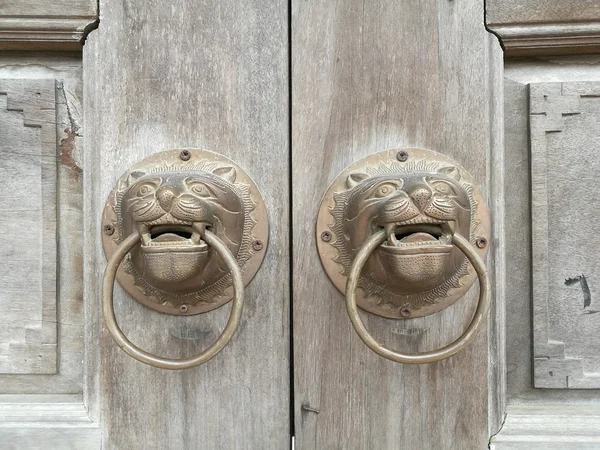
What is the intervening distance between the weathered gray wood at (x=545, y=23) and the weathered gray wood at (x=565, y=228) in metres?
0.04

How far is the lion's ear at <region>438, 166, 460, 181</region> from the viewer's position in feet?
1.71

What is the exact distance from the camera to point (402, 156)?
1.74ft

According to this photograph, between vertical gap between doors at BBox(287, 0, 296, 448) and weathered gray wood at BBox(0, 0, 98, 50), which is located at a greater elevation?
weathered gray wood at BBox(0, 0, 98, 50)

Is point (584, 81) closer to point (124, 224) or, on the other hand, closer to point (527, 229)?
point (527, 229)

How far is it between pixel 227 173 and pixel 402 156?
0.50ft

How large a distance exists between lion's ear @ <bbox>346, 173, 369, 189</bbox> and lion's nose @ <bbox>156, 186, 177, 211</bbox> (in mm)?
151

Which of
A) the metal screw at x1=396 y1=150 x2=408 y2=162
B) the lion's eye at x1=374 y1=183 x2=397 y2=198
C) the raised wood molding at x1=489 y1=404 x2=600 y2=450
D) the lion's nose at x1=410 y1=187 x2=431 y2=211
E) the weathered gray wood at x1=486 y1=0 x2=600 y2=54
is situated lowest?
the raised wood molding at x1=489 y1=404 x2=600 y2=450

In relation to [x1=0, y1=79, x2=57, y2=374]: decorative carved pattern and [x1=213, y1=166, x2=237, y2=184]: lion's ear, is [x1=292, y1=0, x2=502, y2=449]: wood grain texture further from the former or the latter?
[x1=0, y1=79, x2=57, y2=374]: decorative carved pattern

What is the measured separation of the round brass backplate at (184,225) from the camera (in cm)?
47

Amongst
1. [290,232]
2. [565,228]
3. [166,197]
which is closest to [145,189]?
[166,197]

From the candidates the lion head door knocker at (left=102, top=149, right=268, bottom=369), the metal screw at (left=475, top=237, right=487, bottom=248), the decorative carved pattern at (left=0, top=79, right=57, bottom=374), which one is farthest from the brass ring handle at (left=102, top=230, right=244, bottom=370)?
the metal screw at (left=475, top=237, right=487, bottom=248)

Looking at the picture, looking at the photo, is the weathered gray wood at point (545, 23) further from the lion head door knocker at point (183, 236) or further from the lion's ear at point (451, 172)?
the lion head door knocker at point (183, 236)

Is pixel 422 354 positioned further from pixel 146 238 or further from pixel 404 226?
pixel 146 238

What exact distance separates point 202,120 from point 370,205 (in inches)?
6.5
